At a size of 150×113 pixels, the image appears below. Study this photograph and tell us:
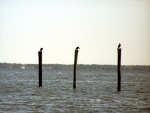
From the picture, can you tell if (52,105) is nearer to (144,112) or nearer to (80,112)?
(80,112)

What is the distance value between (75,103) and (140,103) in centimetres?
518

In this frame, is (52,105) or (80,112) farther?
(52,105)

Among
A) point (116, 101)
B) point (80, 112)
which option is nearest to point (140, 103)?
point (116, 101)

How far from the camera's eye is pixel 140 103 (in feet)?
119

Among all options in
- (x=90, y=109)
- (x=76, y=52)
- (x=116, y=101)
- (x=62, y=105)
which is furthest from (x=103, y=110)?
(x=76, y=52)

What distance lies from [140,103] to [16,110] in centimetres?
1079

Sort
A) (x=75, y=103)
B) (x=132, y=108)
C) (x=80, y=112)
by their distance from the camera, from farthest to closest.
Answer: (x=75, y=103), (x=132, y=108), (x=80, y=112)

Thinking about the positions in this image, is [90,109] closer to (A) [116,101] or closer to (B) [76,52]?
(A) [116,101]

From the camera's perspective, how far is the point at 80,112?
2991cm

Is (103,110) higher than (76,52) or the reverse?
the reverse

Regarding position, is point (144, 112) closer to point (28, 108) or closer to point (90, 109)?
point (90, 109)

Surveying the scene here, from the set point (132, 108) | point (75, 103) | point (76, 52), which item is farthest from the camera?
point (76, 52)

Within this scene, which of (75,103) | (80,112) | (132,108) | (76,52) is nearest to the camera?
(80,112)

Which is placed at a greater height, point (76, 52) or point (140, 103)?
point (76, 52)
